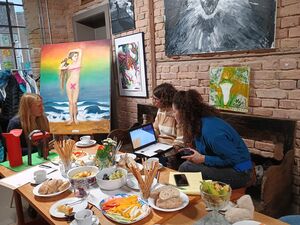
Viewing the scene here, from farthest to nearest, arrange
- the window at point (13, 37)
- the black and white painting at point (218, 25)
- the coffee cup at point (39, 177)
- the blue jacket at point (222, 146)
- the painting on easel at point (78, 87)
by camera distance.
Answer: the window at point (13, 37)
the painting on easel at point (78, 87)
the black and white painting at point (218, 25)
the blue jacket at point (222, 146)
the coffee cup at point (39, 177)

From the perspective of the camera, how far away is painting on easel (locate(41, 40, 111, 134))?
11.1 feet

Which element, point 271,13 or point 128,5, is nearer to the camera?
point 271,13

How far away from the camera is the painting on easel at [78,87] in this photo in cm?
338

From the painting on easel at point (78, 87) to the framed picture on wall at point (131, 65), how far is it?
240 mm

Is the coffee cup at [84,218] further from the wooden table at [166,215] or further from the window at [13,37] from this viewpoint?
the window at [13,37]

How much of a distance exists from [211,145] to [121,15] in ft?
8.04

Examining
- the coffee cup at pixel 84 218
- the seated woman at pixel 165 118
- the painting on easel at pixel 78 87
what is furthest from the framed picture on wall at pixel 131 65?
the coffee cup at pixel 84 218

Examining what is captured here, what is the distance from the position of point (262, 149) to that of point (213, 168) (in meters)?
0.79

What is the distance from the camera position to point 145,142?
7.47 ft

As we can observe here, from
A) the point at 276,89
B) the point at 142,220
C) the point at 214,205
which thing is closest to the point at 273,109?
the point at 276,89

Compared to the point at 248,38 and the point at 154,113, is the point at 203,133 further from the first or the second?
the point at 154,113

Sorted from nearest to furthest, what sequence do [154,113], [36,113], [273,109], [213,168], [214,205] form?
A: 1. [214,205]
2. [213,168]
3. [273,109]
4. [36,113]
5. [154,113]

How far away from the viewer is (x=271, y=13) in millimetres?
2012

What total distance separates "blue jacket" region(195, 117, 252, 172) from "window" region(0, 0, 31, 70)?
3.84m
